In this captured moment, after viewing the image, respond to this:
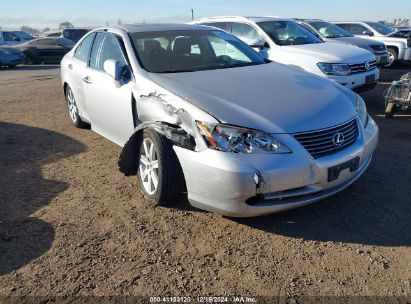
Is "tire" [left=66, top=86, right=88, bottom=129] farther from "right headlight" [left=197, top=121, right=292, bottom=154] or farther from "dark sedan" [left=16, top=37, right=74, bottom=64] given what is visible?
"dark sedan" [left=16, top=37, right=74, bottom=64]

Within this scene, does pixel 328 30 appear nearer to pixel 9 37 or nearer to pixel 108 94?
pixel 108 94

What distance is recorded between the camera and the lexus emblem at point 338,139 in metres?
3.41

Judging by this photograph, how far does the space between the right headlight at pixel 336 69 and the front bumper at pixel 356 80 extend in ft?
0.30

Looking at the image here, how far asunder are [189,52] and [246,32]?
15.0 ft

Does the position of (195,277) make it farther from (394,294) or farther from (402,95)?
(402,95)

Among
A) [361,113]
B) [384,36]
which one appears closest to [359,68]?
[361,113]

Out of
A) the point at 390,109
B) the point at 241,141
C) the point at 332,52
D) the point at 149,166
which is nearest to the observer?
the point at 241,141

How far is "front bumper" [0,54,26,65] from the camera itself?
61.5ft

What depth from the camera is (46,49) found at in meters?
20.8

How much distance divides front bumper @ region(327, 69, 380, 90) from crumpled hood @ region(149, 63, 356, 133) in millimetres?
3030

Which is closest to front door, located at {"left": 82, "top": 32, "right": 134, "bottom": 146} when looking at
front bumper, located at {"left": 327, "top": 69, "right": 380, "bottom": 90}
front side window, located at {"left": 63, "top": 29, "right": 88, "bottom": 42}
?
front bumper, located at {"left": 327, "top": 69, "right": 380, "bottom": 90}

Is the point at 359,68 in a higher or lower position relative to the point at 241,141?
lower

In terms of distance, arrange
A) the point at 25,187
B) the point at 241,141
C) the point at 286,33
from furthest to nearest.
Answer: the point at 286,33, the point at 25,187, the point at 241,141

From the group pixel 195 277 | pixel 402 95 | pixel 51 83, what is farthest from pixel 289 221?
pixel 51 83
